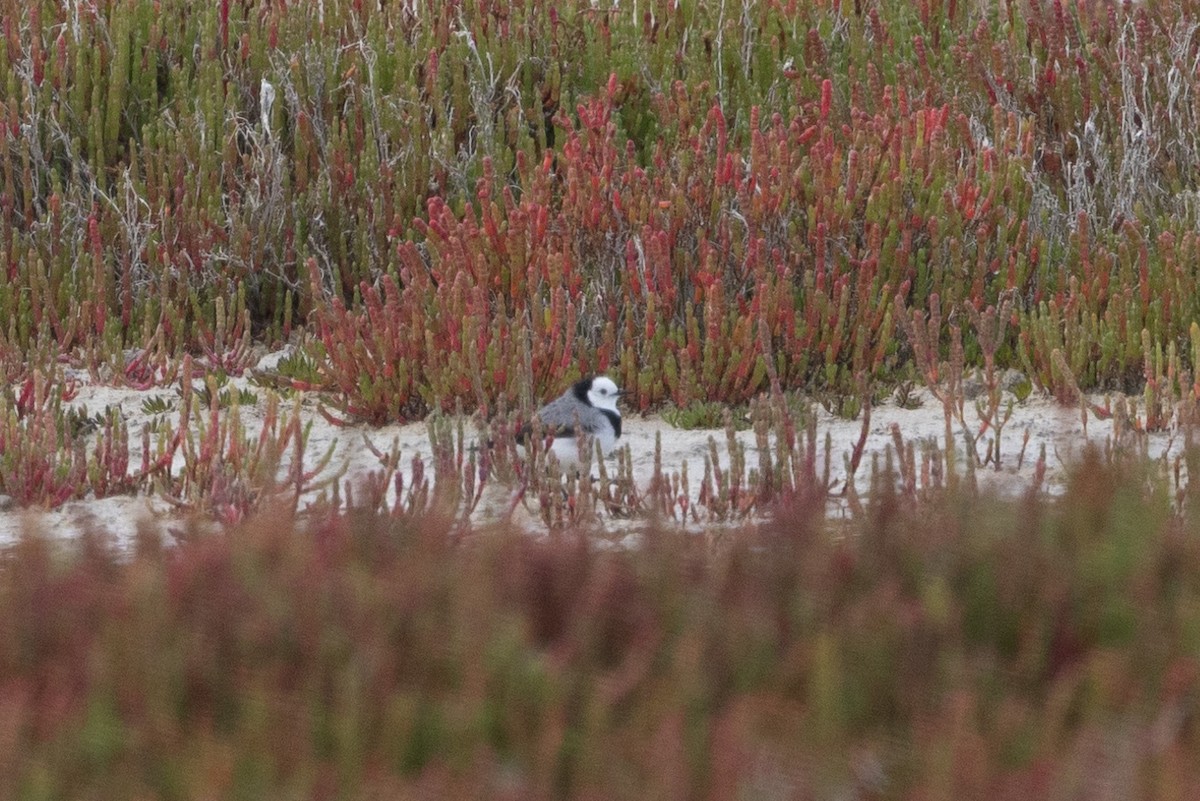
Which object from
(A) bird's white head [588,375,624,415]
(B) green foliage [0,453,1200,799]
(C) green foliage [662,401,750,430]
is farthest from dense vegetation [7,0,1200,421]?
(B) green foliage [0,453,1200,799]

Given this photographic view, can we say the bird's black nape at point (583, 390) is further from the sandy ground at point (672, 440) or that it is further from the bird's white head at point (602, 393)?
the sandy ground at point (672, 440)

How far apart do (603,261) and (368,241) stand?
1605 mm

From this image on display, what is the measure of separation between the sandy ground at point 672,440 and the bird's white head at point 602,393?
0.63ft

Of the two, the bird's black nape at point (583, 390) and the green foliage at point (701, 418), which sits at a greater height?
the bird's black nape at point (583, 390)

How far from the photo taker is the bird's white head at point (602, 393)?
17.9 feet

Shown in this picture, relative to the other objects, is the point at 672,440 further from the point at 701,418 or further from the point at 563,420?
the point at 563,420

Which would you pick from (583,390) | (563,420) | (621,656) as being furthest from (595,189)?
(621,656)

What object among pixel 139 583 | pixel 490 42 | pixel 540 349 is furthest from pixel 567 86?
pixel 139 583

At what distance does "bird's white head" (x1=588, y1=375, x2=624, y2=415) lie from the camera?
214 inches

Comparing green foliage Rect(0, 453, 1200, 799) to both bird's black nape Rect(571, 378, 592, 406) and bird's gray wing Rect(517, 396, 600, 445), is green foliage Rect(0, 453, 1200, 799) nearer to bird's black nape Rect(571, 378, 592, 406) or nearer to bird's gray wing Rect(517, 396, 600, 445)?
bird's gray wing Rect(517, 396, 600, 445)

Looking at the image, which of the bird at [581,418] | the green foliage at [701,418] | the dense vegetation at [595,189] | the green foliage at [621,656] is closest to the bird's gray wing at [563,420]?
the bird at [581,418]

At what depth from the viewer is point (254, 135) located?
7781 millimetres

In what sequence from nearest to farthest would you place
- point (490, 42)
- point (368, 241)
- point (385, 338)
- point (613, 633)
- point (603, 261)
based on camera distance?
point (613, 633) → point (385, 338) → point (603, 261) → point (368, 241) → point (490, 42)

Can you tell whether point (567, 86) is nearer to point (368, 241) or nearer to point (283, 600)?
point (368, 241)
